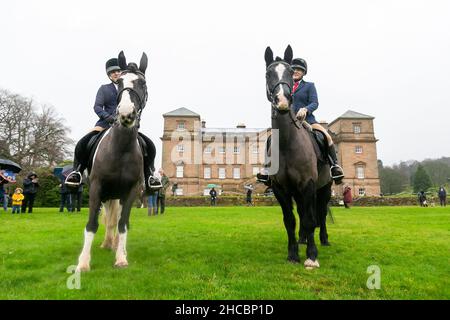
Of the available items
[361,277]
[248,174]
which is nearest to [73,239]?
[361,277]

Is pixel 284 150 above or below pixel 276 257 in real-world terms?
above

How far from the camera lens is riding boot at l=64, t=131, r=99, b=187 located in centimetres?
666

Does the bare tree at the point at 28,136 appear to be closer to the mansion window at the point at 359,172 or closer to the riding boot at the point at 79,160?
the riding boot at the point at 79,160

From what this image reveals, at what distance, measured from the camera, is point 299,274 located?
5.33 m

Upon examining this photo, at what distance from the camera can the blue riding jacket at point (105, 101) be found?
7160 millimetres

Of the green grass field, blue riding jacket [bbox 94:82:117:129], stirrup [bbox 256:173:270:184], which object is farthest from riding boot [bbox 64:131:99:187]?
stirrup [bbox 256:173:270:184]

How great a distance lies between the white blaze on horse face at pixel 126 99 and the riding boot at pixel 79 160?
1.78 meters

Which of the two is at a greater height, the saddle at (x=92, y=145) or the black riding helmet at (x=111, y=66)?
the black riding helmet at (x=111, y=66)

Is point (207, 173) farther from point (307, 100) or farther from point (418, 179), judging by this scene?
point (307, 100)

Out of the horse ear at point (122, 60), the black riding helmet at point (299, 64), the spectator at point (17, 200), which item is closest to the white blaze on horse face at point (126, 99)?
the horse ear at point (122, 60)

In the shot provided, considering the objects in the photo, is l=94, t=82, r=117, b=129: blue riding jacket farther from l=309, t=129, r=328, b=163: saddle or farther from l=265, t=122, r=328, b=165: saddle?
l=309, t=129, r=328, b=163: saddle

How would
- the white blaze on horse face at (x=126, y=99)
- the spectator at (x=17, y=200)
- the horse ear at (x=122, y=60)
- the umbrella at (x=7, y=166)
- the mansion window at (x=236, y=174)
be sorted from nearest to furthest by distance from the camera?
1. the white blaze on horse face at (x=126, y=99)
2. the horse ear at (x=122, y=60)
3. the umbrella at (x=7, y=166)
4. the spectator at (x=17, y=200)
5. the mansion window at (x=236, y=174)
